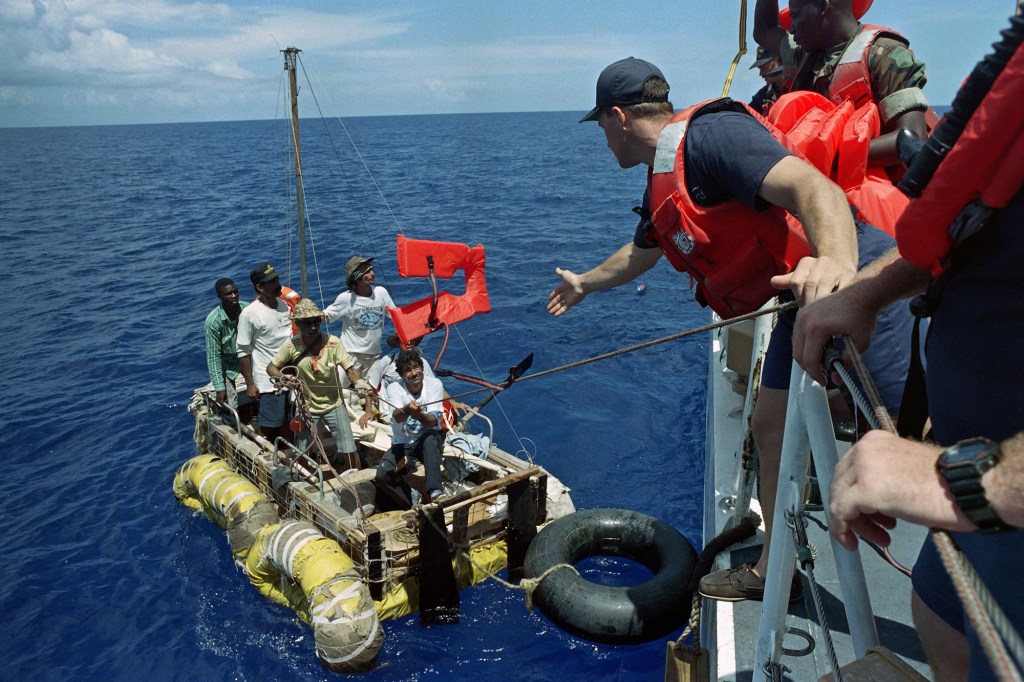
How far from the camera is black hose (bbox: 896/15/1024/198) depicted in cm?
116

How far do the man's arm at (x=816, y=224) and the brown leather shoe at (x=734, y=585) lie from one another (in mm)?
1700

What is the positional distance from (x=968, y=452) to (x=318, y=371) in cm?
759

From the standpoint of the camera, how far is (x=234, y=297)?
904cm

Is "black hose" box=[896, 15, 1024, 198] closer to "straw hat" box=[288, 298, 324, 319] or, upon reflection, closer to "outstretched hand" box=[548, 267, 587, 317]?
"outstretched hand" box=[548, 267, 587, 317]

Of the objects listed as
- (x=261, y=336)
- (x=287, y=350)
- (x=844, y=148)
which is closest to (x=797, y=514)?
(x=844, y=148)

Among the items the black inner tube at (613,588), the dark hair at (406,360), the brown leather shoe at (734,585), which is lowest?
the black inner tube at (613,588)

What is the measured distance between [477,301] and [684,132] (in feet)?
21.9

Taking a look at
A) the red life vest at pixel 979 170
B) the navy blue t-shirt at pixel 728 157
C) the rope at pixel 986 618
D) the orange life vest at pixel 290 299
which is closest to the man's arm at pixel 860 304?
the red life vest at pixel 979 170

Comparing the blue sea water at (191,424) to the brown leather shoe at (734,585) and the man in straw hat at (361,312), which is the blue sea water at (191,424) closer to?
the man in straw hat at (361,312)

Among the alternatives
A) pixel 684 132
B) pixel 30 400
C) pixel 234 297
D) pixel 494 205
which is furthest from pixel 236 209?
pixel 684 132

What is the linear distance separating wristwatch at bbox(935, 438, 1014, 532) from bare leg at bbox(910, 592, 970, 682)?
1027 mm

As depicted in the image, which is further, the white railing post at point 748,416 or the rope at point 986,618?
the white railing post at point 748,416

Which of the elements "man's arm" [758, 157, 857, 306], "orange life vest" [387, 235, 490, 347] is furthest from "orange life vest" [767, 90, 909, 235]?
"orange life vest" [387, 235, 490, 347]

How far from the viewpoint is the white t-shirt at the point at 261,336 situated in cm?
852
